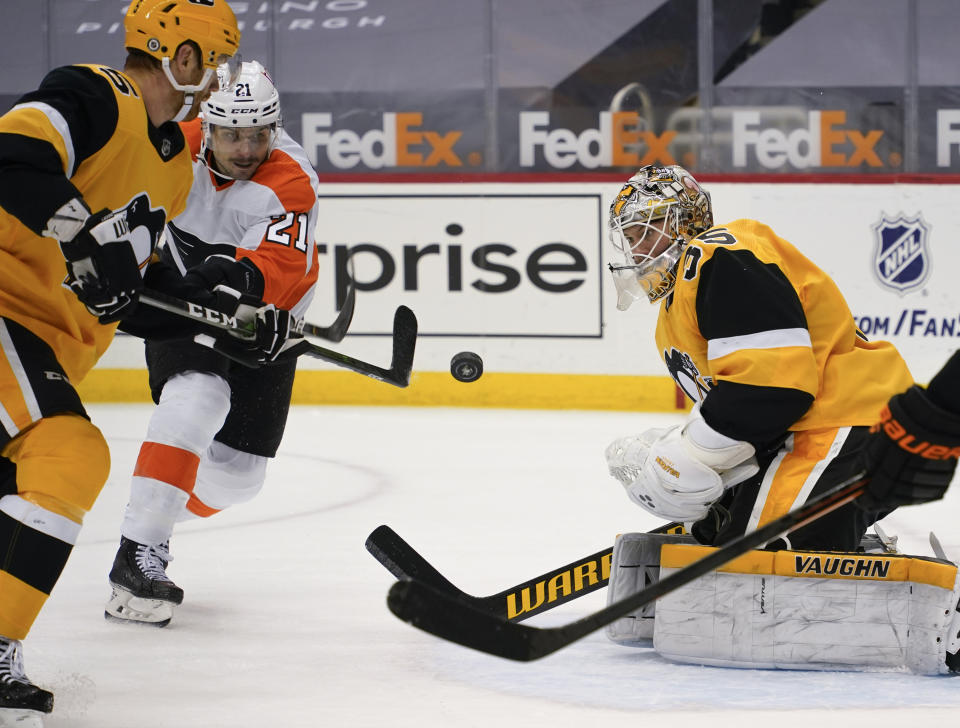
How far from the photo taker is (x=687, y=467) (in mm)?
2020

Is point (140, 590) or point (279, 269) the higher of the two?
point (279, 269)

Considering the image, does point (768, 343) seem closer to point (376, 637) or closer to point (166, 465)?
point (376, 637)

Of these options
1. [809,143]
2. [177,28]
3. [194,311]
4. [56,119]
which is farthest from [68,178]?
[809,143]

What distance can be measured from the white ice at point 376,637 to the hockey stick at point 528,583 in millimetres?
102

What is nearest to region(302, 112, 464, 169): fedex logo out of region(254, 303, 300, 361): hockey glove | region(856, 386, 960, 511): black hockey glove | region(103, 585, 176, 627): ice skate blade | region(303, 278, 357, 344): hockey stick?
region(303, 278, 357, 344): hockey stick

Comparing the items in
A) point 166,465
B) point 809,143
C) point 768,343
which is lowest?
point 166,465

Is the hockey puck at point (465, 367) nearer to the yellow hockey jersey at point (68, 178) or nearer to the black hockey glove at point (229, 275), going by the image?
the black hockey glove at point (229, 275)

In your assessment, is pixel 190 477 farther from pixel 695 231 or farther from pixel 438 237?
pixel 438 237

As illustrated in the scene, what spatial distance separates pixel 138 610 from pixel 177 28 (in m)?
1.07

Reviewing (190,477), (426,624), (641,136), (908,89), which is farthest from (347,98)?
(426,624)

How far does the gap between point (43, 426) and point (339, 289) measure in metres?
4.13

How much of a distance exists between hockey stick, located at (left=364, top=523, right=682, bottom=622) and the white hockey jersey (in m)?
0.65

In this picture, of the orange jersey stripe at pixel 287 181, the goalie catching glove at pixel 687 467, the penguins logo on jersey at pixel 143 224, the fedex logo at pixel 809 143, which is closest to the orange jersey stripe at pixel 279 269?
the orange jersey stripe at pixel 287 181

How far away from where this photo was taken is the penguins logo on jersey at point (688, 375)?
2.19m
